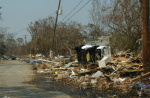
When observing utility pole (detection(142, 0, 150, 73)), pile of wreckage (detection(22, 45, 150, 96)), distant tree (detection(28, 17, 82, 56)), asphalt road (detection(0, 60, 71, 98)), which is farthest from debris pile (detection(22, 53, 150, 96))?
distant tree (detection(28, 17, 82, 56))

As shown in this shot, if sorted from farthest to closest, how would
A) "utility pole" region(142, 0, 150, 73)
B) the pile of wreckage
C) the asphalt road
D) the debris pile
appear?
"utility pole" region(142, 0, 150, 73) < the pile of wreckage < the debris pile < the asphalt road

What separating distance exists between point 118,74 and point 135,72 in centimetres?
90

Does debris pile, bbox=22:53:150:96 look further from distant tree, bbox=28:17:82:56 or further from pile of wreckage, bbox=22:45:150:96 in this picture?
distant tree, bbox=28:17:82:56

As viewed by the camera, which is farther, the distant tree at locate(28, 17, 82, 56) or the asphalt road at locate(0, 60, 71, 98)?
the distant tree at locate(28, 17, 82, 56)

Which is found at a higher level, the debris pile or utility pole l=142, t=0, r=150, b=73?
utility pole l=142, t=0, r=150, b=73

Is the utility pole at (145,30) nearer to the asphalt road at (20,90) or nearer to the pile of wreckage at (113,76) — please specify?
the pile of wreckage at (113,76)

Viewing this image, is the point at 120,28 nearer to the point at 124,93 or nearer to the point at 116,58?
the point at 116,58

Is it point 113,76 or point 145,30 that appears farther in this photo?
point 113,76

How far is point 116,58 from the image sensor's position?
56.1 feet

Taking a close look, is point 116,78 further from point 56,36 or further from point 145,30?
point 56,36

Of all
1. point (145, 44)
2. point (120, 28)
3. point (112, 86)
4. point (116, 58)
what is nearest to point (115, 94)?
point (112, 86)

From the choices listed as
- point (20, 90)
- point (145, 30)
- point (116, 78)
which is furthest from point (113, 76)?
point (20, 90)

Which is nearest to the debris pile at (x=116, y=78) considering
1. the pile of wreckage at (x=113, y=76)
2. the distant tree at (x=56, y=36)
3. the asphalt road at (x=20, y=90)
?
the pile of wreckage at (x=113, y=76)

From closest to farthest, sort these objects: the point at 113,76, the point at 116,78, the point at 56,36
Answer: the point at 116,78 → the point at 113,76 → the point at 56,36
